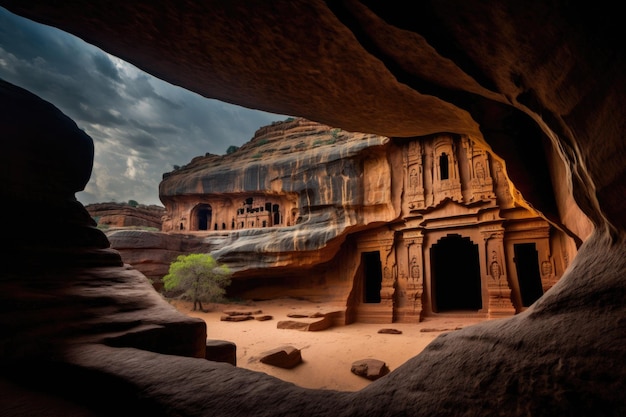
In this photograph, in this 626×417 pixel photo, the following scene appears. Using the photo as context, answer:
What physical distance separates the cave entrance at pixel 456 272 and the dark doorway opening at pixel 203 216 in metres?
17.2

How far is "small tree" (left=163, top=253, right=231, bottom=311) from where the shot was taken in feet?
50.0

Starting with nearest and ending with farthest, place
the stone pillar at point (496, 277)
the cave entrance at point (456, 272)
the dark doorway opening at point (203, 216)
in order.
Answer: the stone pillar at point (496, 277)
the cave entrance at point (456, 272)
the dark doorway opening at point (203, 216)

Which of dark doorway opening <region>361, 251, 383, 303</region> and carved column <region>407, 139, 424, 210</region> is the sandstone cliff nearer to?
carved column <region>407, 139, 424, 210</region>

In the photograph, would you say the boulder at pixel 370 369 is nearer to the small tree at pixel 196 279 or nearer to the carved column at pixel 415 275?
the carved column at pixel 415 275

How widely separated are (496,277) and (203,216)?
21917 mm

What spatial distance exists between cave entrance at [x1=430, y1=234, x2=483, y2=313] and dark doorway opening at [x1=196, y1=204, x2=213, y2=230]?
17.2 m

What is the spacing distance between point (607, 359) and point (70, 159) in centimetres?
821

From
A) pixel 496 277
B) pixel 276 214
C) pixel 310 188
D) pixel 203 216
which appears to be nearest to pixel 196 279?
pixel 310 188

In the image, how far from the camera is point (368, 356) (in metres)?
8.52

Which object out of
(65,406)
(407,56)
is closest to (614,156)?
(407,56)

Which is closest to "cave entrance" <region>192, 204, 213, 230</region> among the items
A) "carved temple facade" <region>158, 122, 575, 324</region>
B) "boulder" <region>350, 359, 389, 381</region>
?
"carved temple facade" <region>158, 122, 575, 324</region>

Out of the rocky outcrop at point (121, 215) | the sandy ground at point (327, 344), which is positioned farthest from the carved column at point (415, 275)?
the rocky outcrop at point (121, 215)

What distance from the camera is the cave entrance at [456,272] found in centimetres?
1791

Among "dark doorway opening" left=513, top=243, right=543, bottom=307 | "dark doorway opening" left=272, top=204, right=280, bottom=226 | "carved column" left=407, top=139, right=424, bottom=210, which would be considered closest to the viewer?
"carved column" left=407, top=139, right=424, bottom=210
